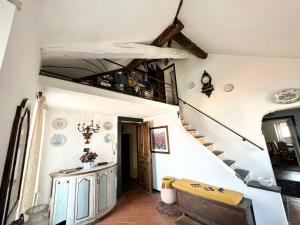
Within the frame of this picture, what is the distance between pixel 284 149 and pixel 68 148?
8747mm

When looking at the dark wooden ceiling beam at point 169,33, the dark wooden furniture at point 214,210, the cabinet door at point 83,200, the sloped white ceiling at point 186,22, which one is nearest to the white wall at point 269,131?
the sloped white ceiling at point 186,22

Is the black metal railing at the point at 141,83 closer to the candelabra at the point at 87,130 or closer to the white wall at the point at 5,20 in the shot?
the candelabra at the point at 87,130

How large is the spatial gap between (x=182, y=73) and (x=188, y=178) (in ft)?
11.5

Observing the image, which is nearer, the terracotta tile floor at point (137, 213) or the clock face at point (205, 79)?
the terracotta tile floor at point (137, 213)

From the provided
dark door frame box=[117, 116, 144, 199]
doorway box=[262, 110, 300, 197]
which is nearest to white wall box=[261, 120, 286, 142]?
doorway box=[262, 110, 300, 197]

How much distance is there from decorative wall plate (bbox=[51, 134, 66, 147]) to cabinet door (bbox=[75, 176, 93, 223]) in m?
0.97

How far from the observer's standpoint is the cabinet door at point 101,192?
293 cm

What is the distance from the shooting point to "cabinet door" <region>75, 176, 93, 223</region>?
8.69ft

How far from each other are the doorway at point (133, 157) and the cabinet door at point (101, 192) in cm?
87

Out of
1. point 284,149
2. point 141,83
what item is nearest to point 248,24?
point 141,83

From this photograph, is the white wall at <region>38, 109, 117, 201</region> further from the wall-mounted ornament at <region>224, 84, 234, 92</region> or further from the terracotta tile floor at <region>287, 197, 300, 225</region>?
the terracotta tile floor at <region>287, 197, 300, 225</region>

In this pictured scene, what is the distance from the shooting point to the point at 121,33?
2.29 meters

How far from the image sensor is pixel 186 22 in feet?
9.91

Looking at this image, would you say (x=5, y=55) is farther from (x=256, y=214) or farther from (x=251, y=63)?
(x=251, y=63)
